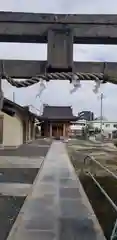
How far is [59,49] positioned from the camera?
376 cm

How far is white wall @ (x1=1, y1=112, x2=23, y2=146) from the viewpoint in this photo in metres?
24.7

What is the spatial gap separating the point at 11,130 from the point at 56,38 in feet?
73.2

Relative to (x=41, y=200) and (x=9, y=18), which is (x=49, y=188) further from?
(x=9, y=18)

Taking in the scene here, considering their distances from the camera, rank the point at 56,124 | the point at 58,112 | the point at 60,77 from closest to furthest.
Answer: the point at 60,77 < the point at 56,124 < the point at 58,112

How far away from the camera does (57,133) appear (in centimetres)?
5169

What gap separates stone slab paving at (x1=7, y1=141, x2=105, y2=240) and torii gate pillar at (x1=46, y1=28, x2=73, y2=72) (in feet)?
8.60

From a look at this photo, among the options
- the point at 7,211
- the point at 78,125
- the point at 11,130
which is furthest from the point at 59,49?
the point at 78,125

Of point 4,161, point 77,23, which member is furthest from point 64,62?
point 4,161

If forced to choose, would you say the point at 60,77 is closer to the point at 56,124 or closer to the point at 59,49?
the point at 59,49

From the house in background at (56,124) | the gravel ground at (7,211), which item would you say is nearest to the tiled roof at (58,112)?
the house in background at (56,124)

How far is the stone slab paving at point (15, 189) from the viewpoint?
791 centimetres

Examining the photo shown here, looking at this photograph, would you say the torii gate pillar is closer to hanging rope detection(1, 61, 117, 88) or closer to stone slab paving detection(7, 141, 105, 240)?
hanging rope detection(1, 61, 117, 88)

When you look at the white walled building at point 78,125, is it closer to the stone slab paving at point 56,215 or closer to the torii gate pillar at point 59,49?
the stone slab paving at point 56,215

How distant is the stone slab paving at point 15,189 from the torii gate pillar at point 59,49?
469cm
